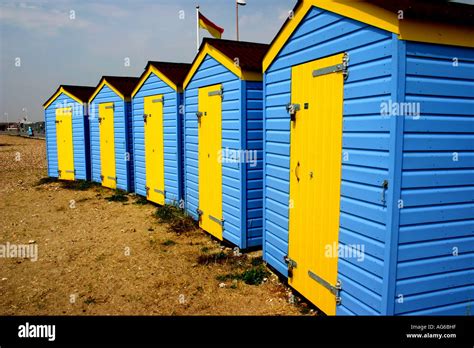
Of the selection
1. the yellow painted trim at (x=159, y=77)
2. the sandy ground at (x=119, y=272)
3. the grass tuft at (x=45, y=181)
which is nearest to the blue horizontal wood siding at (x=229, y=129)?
the sandy ground at (x=119, y=272)

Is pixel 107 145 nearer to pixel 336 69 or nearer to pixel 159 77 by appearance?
pixel 159 77

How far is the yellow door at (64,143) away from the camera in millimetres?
14352

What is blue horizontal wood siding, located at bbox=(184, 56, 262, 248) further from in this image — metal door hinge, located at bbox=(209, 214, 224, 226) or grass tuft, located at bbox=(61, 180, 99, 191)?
grass tuft, located at bbox=(61, 180, 99, 191)

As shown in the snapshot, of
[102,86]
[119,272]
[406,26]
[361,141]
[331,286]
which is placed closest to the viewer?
[406,26]

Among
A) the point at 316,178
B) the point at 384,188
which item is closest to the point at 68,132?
the point at 316,178

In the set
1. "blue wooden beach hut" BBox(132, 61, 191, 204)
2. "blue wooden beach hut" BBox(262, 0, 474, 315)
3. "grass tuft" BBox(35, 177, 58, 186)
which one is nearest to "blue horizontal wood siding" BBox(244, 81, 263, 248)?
"blue wooden beach hut" BBox(262, 0, 474, 315)

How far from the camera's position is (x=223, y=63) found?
6.63 metres

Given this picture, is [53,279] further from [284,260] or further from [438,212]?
[438,212]

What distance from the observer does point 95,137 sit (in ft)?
43.9

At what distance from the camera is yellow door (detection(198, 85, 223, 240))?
7.02 metres

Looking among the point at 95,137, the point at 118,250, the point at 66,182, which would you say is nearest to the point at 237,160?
the point at 118,250

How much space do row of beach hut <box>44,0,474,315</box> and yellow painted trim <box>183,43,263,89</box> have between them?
0.03 meters

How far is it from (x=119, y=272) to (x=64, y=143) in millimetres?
10515

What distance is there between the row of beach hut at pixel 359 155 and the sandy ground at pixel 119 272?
0.70 meters
